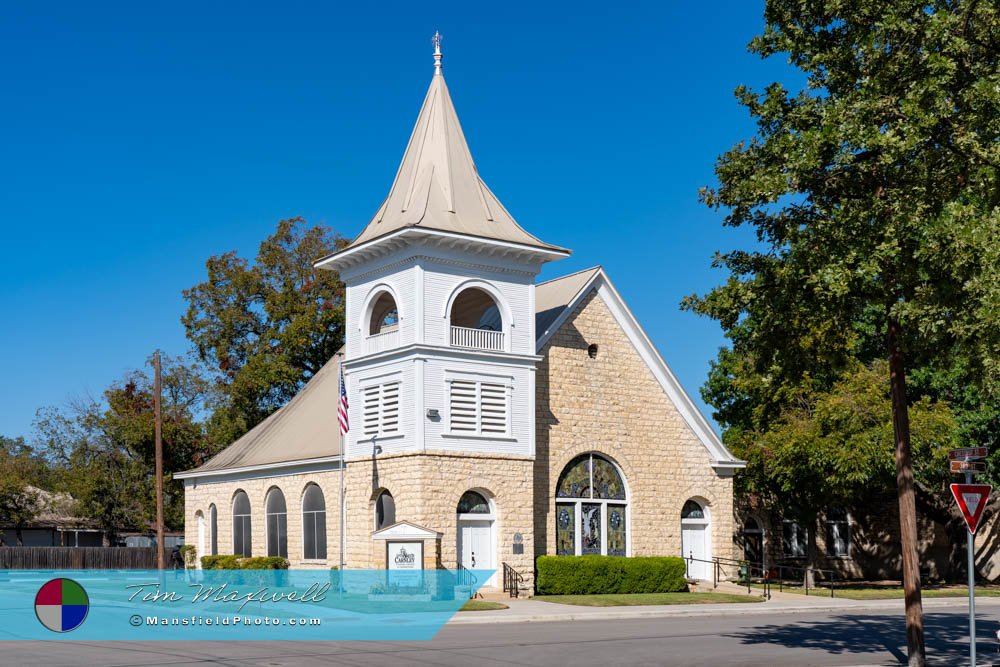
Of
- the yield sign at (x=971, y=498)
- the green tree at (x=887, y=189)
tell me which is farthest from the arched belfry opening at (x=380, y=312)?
the yield sign at (x=971, y=498)

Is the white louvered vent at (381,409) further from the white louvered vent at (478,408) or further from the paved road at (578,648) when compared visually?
the paved road at (578,648)

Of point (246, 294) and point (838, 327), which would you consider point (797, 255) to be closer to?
point (838, 327)

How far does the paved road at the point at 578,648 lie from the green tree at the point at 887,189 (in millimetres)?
3127

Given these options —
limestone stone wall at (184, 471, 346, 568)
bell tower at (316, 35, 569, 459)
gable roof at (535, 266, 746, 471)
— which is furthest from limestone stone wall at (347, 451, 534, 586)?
gable roof at (535, 266, 746, 471)

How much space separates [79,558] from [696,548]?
30.1 m

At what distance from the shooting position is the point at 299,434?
39469mm

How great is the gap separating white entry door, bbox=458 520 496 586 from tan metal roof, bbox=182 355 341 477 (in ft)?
16.5

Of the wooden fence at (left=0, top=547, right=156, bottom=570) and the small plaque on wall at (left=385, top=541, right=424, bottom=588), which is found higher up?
the small plaque on wall at (left=385, top=541, right=424, bottom=588)

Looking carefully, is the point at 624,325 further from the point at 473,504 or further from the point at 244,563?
the point at 244,563

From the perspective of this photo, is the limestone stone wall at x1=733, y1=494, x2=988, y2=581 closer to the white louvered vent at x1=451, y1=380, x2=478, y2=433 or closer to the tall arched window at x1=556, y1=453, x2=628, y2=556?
the tall arched window at x1=556, y1=453, x2=628, y2=556

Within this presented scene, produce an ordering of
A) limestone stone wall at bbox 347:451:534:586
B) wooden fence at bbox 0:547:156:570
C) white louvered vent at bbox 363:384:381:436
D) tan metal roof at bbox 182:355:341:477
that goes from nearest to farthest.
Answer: limestone stone wall at bbox 347:451:534:586 < white louvered vent at bbox 363:384:381:436 < tan metal roof at bbox 182:355:341:477 < wooden fence at bbox 0:547:156:570

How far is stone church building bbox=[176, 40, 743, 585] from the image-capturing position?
31.9m

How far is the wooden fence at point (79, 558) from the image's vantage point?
52312 mm

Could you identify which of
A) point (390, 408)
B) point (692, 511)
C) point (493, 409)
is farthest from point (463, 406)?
point (692, 511)
